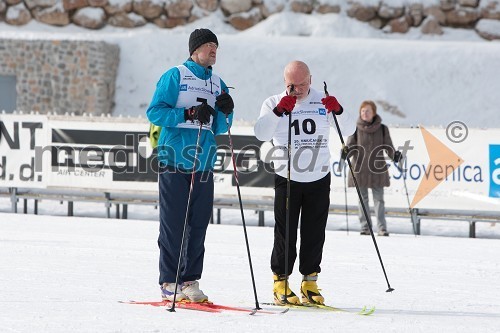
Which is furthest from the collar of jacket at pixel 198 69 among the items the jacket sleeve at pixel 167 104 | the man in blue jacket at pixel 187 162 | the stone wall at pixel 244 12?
the stone wall at pixel 244 12

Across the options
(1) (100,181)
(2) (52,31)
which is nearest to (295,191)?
(1) (100,181)

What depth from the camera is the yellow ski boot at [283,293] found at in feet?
21.9

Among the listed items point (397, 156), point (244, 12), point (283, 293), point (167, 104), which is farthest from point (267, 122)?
point (244, 12)

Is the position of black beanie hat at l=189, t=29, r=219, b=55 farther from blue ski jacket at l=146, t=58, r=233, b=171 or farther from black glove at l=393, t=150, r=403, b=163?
black glove at l=393, t=150, r=403, b=163

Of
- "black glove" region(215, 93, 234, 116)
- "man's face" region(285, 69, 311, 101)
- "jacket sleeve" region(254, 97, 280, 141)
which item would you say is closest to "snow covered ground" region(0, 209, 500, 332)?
"jacket sleeve" region(254, 97, 280, 141)

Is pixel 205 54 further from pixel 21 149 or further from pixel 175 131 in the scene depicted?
pixel 21 149

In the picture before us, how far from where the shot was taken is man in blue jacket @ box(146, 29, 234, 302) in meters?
6.49

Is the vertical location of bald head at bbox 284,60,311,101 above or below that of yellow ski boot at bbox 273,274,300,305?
above

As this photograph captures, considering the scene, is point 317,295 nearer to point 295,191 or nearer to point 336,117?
point 295,191

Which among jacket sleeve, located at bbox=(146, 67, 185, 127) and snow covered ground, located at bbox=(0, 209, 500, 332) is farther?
jacket sleeve, located at bbox=(146, 67, 185, 127)

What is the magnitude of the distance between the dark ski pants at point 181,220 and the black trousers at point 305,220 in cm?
57

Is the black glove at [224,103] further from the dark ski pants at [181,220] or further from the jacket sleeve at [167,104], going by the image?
the dark ski pants at [181,220]

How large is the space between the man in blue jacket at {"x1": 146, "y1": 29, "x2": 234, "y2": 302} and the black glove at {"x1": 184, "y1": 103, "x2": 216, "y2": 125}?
0.08 metres

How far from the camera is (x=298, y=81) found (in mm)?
6719
